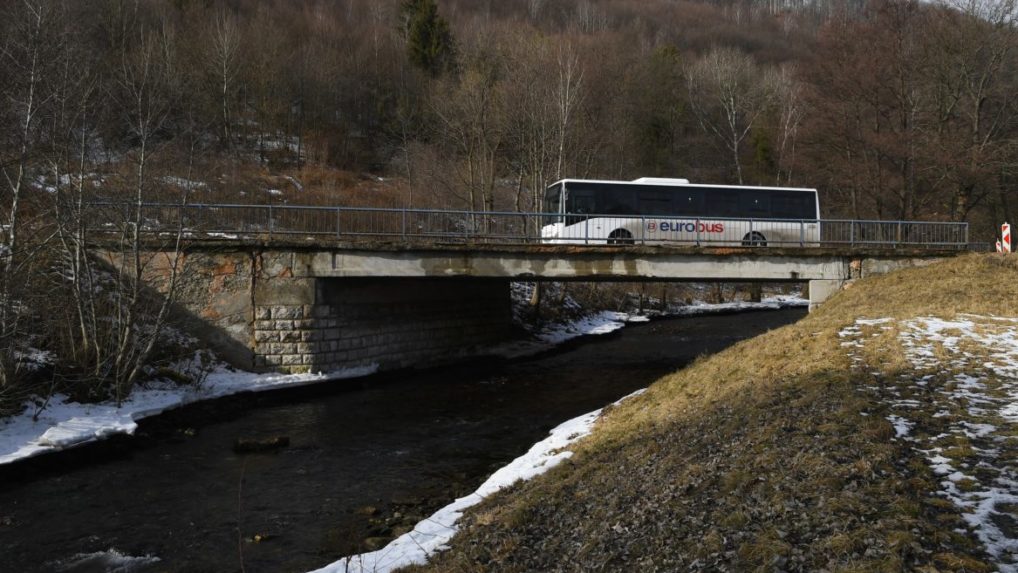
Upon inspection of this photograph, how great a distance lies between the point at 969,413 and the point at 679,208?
715 inches

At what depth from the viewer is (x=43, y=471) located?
37.4ft

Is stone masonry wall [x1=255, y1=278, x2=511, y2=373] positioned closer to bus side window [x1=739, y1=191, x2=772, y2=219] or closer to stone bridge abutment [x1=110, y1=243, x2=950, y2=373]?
stone bridge abutment [x1=110, y1=243, x2=950, y2=373]

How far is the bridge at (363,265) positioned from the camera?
19531 millimetres

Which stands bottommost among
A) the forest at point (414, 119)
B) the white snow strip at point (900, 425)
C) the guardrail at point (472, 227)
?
the white snow strip at point (900, 425)

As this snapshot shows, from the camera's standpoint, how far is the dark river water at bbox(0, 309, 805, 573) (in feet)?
27.3

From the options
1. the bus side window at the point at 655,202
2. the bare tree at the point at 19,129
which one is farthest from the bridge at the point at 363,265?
the bus side window at the point at 655,202

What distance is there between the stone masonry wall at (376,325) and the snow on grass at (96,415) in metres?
1.29

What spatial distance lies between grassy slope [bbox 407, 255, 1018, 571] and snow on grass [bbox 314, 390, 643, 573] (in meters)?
0.30

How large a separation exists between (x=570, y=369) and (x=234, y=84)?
129 feet

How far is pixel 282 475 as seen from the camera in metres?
11.3

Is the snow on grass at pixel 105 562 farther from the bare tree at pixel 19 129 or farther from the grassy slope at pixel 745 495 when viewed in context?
the bare tree at pixel 19 129

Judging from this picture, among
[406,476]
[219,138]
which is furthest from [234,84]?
[406,476]

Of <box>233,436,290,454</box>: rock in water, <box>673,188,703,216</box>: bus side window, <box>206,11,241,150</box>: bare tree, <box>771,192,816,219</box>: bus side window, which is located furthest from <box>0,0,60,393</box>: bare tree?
<box>206,11,241,150</box>: bare tree

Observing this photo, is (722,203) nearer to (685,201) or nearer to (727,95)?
(685,201)
